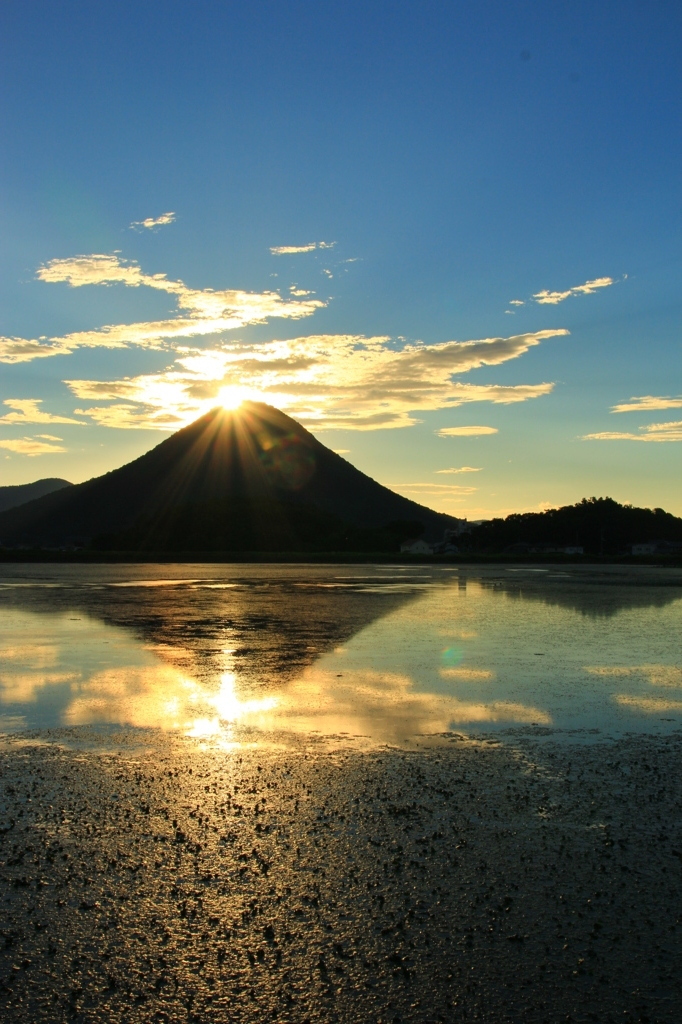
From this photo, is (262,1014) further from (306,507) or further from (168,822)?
(306,507)

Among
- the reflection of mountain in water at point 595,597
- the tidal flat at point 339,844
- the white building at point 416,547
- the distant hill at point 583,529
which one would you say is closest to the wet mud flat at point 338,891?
the tidal flat at point 339,844

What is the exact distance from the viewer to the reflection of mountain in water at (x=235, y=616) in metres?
20.5

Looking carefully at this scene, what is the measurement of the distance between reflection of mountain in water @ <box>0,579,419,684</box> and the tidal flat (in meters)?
1.34

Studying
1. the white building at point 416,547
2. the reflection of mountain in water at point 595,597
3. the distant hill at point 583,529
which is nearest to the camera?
the reflection of mountain in water at point 595,597

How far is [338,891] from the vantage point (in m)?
6.88

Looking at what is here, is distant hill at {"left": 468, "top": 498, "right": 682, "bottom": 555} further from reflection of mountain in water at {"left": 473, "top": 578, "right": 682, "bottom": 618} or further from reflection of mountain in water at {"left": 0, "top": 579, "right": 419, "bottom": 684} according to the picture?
reflection of mountain in water at {"left": 0, "top": 579, "right": 419, "bottom": 684}

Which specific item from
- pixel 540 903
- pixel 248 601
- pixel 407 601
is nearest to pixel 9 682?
pixel 540 903

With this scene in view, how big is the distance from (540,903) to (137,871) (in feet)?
11.1

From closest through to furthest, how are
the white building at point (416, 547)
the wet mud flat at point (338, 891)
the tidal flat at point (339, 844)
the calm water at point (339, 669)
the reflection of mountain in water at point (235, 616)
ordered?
the wet mud flat at point (338, 891) < the tidal flat at point (339, 844) < the calm water at point (339, 669) < the reflection of mountain in water at point (235, 616) < the white building at point (416, 547)

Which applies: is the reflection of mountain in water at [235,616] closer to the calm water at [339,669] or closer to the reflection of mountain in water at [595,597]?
the calm water at [339,669]

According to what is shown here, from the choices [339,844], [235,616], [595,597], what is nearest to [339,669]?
[339,844]

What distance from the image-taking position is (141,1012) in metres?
5.25

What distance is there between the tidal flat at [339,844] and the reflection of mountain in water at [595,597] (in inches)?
780

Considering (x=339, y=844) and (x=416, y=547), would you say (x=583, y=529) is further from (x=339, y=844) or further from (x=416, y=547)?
(x=339, y=844)
